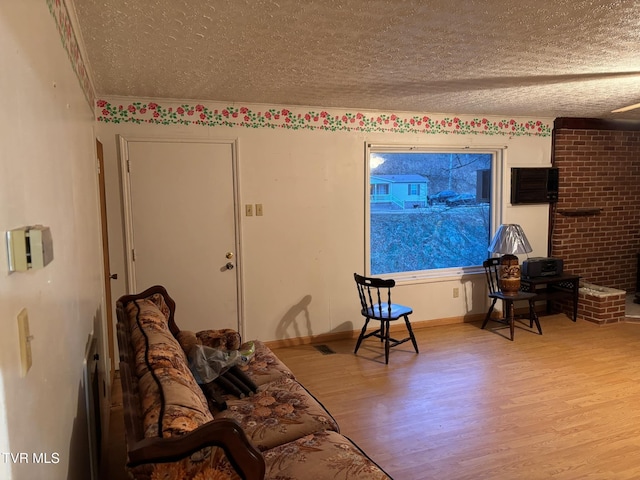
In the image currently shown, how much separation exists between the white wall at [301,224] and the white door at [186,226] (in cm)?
11

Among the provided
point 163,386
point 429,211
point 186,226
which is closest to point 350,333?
point 429,211

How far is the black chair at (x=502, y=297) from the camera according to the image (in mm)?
4582

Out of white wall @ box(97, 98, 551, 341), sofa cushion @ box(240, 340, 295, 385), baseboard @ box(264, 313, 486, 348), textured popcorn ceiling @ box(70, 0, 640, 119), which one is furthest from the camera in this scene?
baseboard @ box(264, 313, 486, 348)

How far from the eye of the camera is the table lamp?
182 inches

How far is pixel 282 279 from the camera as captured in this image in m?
4.32

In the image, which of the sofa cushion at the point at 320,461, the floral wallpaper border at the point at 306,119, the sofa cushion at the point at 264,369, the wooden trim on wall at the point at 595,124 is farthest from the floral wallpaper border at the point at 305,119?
the sofa cushion at the point at 320,461

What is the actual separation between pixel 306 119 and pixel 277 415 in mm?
2827

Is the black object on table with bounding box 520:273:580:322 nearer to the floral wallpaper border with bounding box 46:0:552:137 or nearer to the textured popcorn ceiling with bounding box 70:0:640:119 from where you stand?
the floral wallpaper border with bounding box 46:0:552:137

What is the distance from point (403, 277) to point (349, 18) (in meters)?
3.19

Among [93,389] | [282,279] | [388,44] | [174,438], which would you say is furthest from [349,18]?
[282,279]

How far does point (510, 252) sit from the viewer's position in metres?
4.62

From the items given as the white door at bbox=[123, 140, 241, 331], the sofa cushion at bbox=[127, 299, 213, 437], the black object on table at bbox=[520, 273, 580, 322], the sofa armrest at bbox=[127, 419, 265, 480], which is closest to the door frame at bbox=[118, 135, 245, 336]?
the white door at bbox=[123, 140, 241, 331]

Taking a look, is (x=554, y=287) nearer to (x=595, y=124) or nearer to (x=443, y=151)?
(x=595, y=124)

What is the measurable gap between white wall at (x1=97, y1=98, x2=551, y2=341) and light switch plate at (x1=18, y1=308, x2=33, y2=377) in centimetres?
308
